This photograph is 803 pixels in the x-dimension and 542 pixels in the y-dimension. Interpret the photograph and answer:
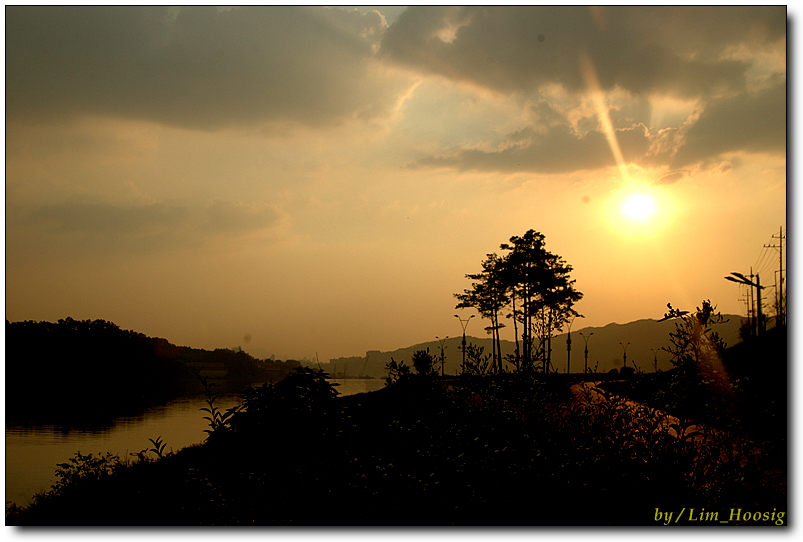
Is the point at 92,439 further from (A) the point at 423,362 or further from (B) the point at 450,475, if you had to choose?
(B) the point at 450,475

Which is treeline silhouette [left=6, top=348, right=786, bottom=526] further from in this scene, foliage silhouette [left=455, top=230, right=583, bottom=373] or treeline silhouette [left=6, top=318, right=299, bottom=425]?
foliage silhouette [left=455, top=230, right=583, bottom=373]

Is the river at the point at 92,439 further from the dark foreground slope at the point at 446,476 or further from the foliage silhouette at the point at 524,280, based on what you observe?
the foliage silhouette at the point at 524,280

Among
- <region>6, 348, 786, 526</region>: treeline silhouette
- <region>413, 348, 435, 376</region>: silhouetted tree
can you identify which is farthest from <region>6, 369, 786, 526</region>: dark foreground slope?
<region>413, 348, 435, 376</region>: silhouetted tree

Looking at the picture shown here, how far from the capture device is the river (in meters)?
6.75

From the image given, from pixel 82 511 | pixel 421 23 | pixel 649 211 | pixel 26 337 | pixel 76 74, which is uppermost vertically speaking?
pixel 421 23

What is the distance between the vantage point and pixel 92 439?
64.2ft

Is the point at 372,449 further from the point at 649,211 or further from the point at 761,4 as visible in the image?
the point at 761,4

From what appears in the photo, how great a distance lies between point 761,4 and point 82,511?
10184 millimetres

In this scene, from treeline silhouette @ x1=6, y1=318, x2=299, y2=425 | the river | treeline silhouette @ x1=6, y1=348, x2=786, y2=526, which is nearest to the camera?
treeline silhouette @ x1=6, y1=348, x2=786, y2=526

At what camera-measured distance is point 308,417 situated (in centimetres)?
485

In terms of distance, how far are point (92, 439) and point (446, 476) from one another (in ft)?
62.9

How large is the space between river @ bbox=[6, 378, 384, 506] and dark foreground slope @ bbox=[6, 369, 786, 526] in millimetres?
525

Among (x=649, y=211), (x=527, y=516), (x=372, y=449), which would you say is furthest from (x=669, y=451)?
(x=649, y=211)

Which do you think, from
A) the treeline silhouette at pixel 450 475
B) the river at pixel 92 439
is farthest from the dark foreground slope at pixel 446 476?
the river at pixel 92 439
